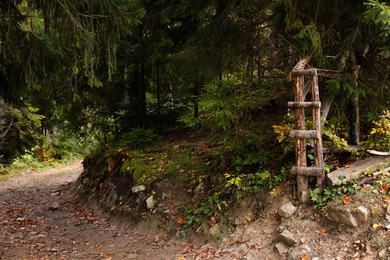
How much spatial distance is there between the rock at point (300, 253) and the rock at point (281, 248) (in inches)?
5.9

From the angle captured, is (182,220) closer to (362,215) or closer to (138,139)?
(362,215)

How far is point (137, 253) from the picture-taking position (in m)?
6.61

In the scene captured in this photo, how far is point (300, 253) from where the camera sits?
504 cm

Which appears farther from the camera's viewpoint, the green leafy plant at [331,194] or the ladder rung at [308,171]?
the ladder rung at [308,171]

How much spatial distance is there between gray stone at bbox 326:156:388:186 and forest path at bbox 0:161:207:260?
2693mm

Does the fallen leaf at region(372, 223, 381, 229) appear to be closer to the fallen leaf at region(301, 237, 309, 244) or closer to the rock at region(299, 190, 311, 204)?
the fallen leaf at region(301, 237, 309, 244)

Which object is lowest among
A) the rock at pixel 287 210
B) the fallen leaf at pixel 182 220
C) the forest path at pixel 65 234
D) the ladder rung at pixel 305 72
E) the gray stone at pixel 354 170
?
the forest path at pixel 65 234

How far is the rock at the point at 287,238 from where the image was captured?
527 centimetres

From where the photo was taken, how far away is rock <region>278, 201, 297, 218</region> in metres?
5.68

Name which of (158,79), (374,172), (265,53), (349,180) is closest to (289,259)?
(349,180)

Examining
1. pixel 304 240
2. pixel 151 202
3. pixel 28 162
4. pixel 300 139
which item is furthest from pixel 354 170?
pixel 28 162

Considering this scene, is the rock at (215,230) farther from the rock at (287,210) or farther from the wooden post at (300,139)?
the wooden post at (300,139)

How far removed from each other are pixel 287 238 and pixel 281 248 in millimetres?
188

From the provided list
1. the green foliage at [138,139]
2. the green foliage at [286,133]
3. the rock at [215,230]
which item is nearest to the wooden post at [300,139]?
the green foliage at [286,133]
